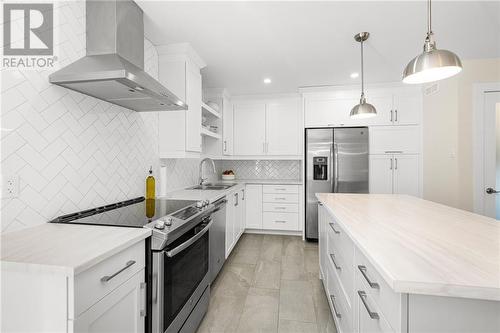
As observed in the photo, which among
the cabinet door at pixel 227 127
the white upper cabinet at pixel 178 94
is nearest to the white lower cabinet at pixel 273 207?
the cabinet door at pixel 227 127

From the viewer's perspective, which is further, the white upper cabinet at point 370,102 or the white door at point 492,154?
the white upper cabinet at point 370,102

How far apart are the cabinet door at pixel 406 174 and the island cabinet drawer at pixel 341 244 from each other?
7.66ft

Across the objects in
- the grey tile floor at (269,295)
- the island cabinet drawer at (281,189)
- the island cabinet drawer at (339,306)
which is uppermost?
the island cabinet drawer at (281,189)

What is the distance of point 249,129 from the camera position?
431 cm

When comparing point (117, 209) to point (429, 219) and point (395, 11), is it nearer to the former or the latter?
point (429, 219)

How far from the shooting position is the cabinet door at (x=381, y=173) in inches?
144

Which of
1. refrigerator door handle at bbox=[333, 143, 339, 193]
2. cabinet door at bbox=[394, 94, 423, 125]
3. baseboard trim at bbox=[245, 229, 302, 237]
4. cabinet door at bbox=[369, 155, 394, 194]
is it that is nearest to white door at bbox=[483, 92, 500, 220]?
cabinet door at bbox=[394, 94, 423, 125]

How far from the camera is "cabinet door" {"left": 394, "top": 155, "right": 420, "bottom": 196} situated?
11.8 feet

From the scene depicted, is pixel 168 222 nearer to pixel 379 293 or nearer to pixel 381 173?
pixel 379 293

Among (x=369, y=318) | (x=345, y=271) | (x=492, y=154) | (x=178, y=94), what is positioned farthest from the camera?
(x=492, y=154)

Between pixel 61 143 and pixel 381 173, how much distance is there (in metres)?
3.84

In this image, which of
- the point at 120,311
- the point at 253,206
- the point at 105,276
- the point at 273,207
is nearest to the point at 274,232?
the point at 273,207

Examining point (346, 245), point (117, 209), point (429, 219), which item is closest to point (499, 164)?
point (429, 219)

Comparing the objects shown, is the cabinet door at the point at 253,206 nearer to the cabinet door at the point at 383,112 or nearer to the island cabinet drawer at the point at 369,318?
the cabinet door at the point at 383,112
